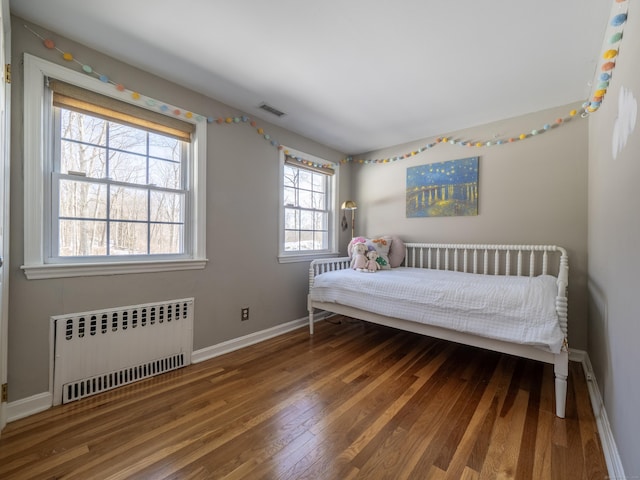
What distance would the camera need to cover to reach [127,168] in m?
1.90

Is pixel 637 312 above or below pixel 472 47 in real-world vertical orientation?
below

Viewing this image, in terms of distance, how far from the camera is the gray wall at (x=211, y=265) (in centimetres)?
148

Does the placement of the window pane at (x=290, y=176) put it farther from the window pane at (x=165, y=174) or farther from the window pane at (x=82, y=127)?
the window pane at (x=82, y=127)

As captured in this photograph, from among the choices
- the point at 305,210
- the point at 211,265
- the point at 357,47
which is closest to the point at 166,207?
the point at 211,265

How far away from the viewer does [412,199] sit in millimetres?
3160

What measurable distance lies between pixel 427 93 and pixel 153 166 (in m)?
2.20

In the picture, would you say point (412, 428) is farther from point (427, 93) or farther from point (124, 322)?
point (427, 93)

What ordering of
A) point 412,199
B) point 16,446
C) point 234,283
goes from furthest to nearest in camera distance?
1. point 412,199
2. point 234,283
3. point 16,446

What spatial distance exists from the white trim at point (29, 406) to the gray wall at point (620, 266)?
271cm

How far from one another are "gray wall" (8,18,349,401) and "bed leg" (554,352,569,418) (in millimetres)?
2172

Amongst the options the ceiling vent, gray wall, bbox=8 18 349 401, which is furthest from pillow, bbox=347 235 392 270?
the ceiling vent

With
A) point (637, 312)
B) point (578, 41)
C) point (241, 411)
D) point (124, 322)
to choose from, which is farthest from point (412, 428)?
point (578, 41)

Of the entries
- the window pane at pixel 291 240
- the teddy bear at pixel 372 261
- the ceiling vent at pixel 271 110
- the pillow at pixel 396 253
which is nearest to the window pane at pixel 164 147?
the ceiling vent at pixel 271 110

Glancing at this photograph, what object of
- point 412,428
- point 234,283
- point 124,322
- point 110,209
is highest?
point 110,209
